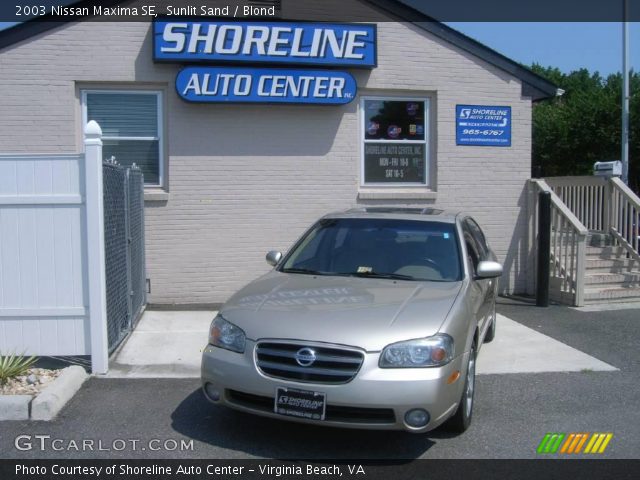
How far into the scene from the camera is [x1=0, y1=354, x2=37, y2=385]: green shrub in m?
5.71

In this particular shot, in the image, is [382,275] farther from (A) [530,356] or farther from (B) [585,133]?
(B) [585,133]

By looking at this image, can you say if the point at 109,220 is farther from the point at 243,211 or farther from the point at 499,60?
the point at 499,60

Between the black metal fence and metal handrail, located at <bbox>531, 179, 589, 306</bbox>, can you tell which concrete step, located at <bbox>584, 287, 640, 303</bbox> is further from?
the black metal fence

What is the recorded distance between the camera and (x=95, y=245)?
247 inches

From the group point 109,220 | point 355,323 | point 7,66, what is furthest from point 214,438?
point 7,66

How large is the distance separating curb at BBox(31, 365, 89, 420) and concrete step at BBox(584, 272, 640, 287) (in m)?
7.95

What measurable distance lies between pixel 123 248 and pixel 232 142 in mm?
3022

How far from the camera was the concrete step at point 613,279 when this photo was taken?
10789mm

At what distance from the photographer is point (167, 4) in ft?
32.2

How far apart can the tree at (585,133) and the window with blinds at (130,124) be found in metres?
19.0

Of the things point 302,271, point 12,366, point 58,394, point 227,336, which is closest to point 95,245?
point 12,366

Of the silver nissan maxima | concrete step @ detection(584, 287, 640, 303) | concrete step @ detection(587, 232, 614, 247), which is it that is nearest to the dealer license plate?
the silver nissan maxima

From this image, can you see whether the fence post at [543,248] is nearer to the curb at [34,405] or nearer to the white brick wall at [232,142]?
the white brick wall at [232,142]

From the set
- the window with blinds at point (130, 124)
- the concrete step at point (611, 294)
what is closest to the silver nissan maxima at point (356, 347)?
the window with blinds at point (130, 124)
